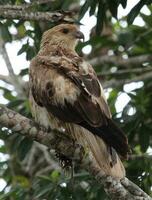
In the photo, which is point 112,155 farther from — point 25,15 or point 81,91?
point 25,15

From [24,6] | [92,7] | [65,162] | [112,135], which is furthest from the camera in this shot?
[92,7]

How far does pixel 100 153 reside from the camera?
265 inches

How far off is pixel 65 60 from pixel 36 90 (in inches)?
16.9

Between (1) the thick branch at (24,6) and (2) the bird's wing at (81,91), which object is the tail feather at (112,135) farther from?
(1) the thick branch at (24,6)

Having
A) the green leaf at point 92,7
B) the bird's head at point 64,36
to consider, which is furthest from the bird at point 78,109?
the bird's head at point 64,36

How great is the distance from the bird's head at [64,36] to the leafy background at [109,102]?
200 millimetres

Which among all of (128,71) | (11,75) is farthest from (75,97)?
(128,71)

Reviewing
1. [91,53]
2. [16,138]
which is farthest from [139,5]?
[91,53]

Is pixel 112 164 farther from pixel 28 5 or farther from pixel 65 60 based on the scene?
pixel 28 5

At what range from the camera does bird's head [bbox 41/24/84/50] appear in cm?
852

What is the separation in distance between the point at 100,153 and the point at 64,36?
219 cm

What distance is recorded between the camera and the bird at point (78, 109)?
6566 mm

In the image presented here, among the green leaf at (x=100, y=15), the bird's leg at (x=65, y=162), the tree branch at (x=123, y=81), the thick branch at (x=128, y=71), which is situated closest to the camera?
the bird's leg at (x=65, y=162)

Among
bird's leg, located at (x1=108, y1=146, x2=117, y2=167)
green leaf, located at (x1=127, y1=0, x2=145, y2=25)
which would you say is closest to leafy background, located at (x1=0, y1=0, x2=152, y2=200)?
green leaf, located at (x1=127, y1=0, x2=145, y2=25)
